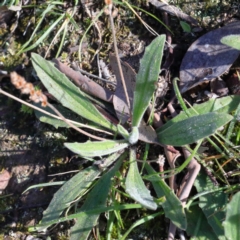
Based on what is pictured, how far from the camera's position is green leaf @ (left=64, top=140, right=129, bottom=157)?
200 centimetres

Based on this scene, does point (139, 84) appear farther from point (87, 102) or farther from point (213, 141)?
point (213, 141)

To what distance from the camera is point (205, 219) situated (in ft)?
6.95

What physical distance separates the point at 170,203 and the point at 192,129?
1.34 ft

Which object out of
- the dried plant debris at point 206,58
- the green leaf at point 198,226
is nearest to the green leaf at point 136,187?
the green leaf at point 198,226

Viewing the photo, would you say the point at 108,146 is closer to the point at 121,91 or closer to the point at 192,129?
the point at 121,91

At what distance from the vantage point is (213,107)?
218cm

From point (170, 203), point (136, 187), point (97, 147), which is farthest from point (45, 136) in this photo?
point (170, 203)

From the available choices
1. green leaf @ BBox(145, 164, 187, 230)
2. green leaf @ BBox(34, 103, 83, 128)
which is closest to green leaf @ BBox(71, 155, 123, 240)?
green leaf @ BBox(145, 164, 187, 230)

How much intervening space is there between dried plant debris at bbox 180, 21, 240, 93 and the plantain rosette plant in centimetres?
Answer: 21

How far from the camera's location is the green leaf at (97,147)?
2.00 m

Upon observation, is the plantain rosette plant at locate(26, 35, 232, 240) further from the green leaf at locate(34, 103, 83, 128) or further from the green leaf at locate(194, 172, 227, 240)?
the green leaf at locate(194, 172, 227, 240)

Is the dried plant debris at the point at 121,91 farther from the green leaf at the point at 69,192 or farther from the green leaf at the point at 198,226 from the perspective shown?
the green leaf at the point at 198,226

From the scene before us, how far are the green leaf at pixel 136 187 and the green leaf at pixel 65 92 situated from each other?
26cm

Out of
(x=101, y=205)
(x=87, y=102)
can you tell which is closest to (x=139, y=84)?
(x=87, y=102)
